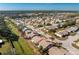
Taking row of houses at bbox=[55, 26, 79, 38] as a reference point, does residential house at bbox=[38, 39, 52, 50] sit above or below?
below

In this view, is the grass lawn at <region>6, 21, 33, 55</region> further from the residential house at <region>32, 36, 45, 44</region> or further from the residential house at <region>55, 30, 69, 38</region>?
the residential house at <region>55, 30, 69, 38</region>

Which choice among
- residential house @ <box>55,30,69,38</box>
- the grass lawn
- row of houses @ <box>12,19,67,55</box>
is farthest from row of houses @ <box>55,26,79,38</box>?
the grass lawn

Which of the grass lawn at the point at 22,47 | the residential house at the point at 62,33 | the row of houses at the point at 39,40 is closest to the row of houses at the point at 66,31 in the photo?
the residential house at the point at 62,33

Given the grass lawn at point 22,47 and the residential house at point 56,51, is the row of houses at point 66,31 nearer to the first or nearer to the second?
the residential house at point 56,51

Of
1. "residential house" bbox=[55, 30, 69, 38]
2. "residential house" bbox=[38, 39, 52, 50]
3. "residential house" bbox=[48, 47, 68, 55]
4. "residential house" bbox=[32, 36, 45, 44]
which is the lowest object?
"residential house" bbox=[48, 47, 68, 55]

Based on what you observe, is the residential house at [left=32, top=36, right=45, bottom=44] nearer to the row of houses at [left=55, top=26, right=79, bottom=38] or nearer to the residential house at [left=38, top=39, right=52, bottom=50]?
the residential house at [left=38, top=39, right=52, bottom=50]

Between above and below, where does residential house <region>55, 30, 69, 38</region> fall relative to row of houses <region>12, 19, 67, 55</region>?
above

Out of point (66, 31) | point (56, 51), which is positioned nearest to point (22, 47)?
point (56, 51)

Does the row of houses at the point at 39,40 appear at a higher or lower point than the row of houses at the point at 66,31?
lower

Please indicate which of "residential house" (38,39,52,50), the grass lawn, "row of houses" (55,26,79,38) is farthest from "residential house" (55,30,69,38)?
the grass lawn
